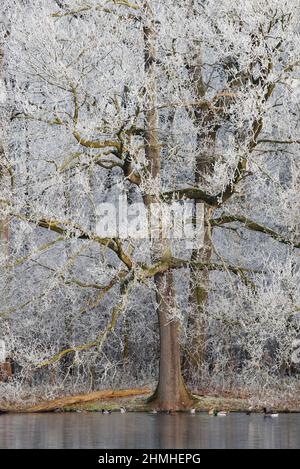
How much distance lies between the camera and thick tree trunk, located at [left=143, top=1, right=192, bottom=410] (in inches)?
784

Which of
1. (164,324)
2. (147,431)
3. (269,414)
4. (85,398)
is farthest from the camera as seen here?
(85,398)

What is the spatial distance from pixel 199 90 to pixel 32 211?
499 cm

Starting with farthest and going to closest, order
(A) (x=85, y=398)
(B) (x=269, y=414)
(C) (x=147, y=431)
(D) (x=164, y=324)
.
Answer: (A) (x=85, y=398) < (D) (x=164, y=324) < (B) (x=269, y=414) < (C) (x=147, y=431)

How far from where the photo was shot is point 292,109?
69.5 feet

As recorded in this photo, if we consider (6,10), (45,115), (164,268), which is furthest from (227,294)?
(6,10)

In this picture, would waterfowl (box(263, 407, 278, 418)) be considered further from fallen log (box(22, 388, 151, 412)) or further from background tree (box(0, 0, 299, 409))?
fallen log (box(22, 388, 151, 412))

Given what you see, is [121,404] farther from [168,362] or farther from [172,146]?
[172,146]

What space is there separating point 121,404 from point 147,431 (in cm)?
487

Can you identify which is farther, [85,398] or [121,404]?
[85,398]

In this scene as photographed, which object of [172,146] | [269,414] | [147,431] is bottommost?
[147,431]

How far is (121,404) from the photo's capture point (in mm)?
20766

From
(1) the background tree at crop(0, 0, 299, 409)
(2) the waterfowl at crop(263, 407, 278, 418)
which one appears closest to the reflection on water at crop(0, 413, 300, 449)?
(2) the waterfowl at crop(263, 407, 278, 418)

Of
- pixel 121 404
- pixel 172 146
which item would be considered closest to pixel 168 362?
pixel 121 404
